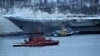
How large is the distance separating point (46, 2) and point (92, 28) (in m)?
1.85

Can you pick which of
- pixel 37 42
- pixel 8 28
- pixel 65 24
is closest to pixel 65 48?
pixel 37 42

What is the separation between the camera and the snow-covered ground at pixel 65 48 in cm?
851

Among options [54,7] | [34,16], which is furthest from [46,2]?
[34,16]

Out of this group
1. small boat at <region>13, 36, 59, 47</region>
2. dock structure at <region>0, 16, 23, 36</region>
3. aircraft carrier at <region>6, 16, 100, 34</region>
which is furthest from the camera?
aircraft carrier at <region>6, 16, 100, 34</region>

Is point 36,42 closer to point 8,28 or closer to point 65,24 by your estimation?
point 8,28

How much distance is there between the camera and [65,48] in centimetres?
973

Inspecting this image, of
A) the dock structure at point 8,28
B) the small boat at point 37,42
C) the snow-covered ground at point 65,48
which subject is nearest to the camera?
the snow-covered ground at point 65,48

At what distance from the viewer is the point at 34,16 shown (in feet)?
39.3

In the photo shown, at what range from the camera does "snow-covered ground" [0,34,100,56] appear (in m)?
8.51

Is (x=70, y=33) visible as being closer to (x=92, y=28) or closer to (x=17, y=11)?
(x=92, y=28)

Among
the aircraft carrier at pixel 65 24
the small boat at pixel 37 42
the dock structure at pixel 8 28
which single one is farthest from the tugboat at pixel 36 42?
the aircraft carrier at pixel 65 24

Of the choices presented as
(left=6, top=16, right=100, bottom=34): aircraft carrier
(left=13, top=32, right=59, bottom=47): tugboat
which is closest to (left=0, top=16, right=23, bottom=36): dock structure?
(left=6, top=16, right=100, bottom=34): aircraft carrier

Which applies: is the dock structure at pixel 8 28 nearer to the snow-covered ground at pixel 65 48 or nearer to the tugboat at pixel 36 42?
the snow-covered ground at pixel 65 48

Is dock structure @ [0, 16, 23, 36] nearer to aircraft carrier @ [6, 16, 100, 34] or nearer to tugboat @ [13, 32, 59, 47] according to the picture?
aircraft carrier @ [6, 16, 100, 34]
